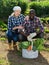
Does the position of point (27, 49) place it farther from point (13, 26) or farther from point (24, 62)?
point (13, 26)

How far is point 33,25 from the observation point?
759 cm

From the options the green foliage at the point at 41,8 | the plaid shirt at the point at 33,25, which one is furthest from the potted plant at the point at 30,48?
the green foliage at the point at 41,8

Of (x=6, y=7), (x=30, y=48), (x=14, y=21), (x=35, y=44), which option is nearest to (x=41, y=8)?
(x=6, y=7)

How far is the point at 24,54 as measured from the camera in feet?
23.6

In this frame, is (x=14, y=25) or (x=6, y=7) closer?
(x=14, y=25)

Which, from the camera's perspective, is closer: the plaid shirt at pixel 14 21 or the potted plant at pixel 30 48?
the potted plant at pixel 30 48

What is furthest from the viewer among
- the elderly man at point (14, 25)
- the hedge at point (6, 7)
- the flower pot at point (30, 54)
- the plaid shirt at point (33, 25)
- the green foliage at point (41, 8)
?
the green foliage at point (41, 8)

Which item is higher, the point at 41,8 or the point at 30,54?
the point at 30,54

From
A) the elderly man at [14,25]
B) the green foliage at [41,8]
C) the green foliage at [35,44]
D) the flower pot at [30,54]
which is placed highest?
the elderly man at [14,25]

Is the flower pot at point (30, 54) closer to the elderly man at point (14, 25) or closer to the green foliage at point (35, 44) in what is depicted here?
the green foliage at point (35, 44)

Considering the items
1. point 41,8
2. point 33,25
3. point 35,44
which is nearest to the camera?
point 35,44

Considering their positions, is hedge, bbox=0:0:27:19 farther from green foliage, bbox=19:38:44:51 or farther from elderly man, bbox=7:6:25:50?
green foliage, bbox=19:38:44:51

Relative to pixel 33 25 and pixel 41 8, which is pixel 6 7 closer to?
pixel 41 8

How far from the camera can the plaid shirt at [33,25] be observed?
24.8ft
